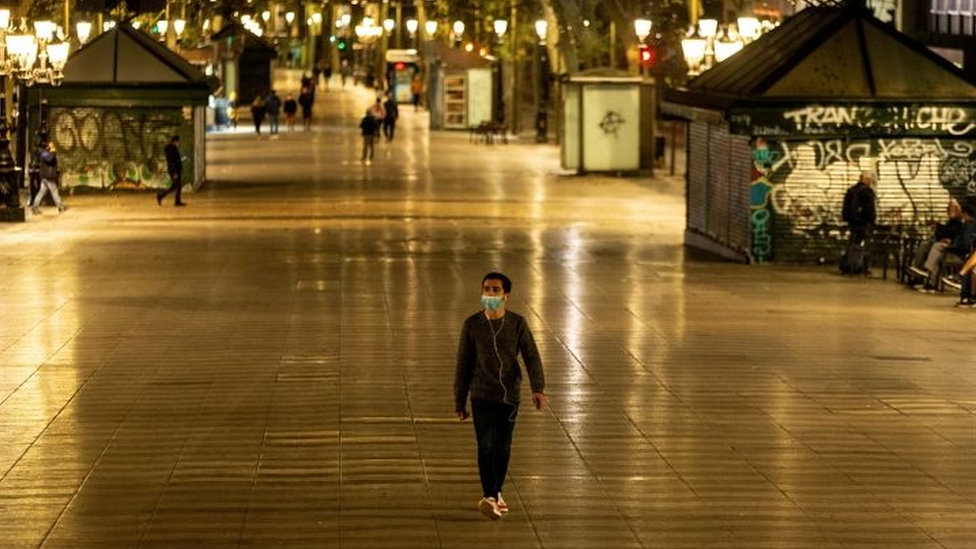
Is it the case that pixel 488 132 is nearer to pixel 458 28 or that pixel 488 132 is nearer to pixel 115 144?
pixel 458 28

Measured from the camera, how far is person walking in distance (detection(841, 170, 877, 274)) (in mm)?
26875

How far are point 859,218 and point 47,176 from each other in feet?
50.7

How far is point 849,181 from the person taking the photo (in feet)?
92.9

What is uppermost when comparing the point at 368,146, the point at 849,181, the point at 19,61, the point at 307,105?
the point at 19,61

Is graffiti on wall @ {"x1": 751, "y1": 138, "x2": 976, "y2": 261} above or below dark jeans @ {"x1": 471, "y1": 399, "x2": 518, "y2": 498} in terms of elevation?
above

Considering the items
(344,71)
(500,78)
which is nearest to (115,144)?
(500,78)

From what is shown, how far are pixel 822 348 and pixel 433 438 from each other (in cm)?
613

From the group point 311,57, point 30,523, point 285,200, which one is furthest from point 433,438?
point 311,57

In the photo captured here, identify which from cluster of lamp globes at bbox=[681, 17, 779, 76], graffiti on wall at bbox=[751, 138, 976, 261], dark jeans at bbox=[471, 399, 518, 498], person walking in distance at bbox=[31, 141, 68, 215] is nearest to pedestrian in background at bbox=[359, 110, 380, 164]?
cluster of lamp globes at bbox=[681, 17, 779, 76]

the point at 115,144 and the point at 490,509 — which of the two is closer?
the point at 490,509

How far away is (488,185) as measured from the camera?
44.3 meters

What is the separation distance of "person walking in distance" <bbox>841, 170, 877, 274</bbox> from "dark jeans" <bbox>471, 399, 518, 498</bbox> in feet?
51.4

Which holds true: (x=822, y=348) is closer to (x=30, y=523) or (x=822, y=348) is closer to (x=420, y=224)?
(x=30, y=523)

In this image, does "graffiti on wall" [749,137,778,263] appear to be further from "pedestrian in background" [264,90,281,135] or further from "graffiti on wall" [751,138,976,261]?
"pedestrian in background" [264,90,281,135]
